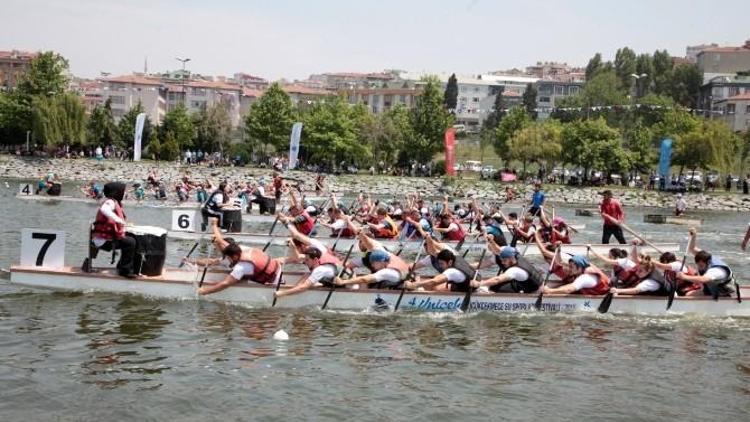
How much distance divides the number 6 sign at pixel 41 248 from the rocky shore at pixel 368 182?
4906 cm

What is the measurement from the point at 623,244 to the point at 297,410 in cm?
1802

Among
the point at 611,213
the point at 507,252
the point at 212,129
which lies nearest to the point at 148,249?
the point at 507,252

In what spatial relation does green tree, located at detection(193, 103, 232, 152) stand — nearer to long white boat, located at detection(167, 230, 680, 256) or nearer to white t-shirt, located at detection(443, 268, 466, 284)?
long white boat, located at detection(167, 230, 680, 256)

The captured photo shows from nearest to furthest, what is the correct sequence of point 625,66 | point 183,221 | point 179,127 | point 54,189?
point 183,221, point 54,189, point 179,127, point 625,66

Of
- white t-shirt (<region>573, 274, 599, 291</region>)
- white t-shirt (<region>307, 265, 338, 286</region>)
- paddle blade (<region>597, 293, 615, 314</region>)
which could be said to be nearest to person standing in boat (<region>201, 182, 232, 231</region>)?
white t-shirt (<region>307, 265, 338, 286</region>)

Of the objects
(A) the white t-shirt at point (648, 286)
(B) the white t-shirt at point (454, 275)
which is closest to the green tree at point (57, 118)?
(B) the white t-shirt at point (454, 275)

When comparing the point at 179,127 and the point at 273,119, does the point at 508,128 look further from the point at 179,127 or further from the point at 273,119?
the point at 179,127

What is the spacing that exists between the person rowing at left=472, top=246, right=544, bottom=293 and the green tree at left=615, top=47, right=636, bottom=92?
142 meters

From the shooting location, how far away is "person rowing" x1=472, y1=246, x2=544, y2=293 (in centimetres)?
1706

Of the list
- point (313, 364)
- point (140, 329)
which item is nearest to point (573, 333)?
point (313, 364)

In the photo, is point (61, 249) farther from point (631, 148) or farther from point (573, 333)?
point (631, 148)

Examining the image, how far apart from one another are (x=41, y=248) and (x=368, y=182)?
192 feet

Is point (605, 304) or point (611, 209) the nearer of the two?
point (605, 304)

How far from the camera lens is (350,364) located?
13594 millimetres
